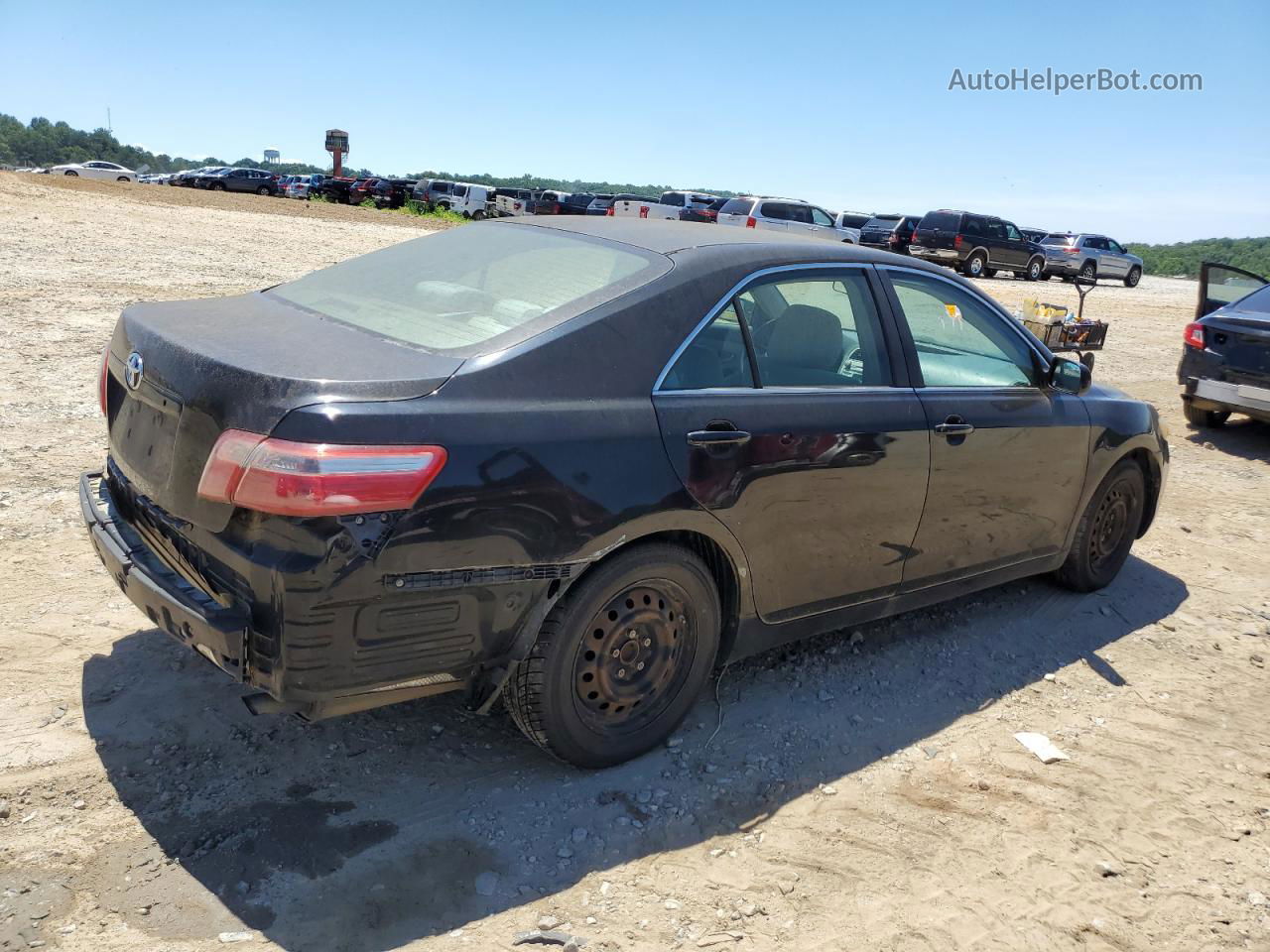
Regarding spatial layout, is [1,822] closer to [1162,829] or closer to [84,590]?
[84,590]

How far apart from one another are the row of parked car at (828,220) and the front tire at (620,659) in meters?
18.6

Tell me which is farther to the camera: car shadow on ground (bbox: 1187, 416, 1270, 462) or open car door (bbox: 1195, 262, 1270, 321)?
open car door (bbox: 1195, 262, 1270, 321)

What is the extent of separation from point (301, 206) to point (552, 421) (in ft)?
107

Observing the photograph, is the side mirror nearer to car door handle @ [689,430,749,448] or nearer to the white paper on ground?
the white paper on ground

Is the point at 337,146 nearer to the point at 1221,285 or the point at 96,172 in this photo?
the point at 96,172

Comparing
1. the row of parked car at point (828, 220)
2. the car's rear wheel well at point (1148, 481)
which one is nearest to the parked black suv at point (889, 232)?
the row of parked car at point (828, 220)

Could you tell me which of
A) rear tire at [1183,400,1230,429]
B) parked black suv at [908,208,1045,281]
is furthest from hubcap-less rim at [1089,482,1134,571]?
parked black suv at [908,208,1045,281]

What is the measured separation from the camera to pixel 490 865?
2953 mm

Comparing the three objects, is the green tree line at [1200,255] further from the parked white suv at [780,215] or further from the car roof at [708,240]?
the car roof at [708,240]

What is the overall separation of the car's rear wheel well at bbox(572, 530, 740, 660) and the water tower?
5753cm

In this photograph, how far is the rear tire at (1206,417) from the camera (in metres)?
10.0

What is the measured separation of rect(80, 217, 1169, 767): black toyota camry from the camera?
8.73 feet

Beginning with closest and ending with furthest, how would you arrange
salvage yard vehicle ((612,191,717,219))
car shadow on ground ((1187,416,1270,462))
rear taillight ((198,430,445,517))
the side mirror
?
1. rear taillight ((198,430,445,517))
2. the side mirror
3. car shadow on ground ((1187,416,1270,462))
4. salvage yard vehicle ((612,191,717,219))

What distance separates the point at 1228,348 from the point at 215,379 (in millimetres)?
9087
